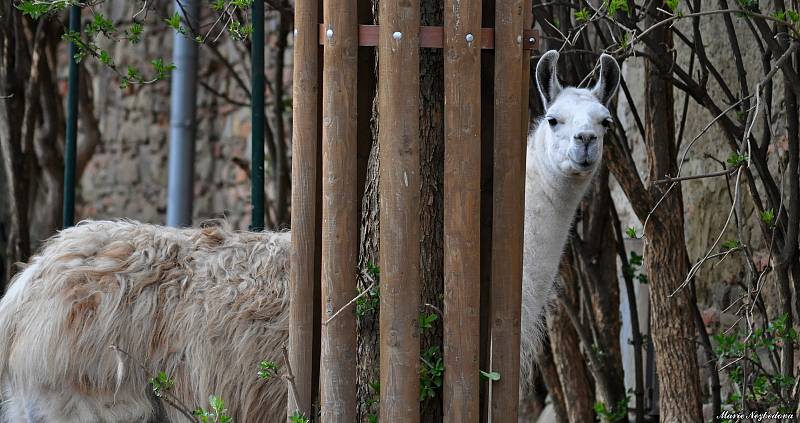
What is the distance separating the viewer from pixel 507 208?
115 inches

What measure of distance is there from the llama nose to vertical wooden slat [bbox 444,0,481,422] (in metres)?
1.07

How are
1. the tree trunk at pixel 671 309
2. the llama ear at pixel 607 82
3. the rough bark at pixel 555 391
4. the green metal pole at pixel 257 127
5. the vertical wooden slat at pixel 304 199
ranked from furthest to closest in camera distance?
1. the rough bark at pixel 555 391
2. the green metal pole at pixel 257 127
3. the tree trunk at pixel 671 309
4. the llama ear at pixel 607 82
5. the vertical wooden slat at pixel 304 199

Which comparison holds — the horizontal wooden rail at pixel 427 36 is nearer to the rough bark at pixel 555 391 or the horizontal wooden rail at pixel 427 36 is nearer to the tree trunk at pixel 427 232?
the tree trunk at pixel 427 232

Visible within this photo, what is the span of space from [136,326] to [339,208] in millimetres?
1517

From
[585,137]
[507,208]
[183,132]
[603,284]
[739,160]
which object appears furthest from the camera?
[183,132]

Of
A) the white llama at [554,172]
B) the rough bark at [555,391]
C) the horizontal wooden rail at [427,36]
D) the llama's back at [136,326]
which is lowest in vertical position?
the rough bark at [555,391]

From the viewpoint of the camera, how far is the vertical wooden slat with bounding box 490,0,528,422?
2.88m

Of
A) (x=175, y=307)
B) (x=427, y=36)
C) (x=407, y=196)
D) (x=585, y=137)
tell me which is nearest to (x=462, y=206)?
(x=407, y=196)

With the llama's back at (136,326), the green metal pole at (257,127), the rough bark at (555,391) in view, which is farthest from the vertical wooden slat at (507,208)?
the rough bark at (555,391)

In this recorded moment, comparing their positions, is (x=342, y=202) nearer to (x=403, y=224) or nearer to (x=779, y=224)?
(x=403, y=224)

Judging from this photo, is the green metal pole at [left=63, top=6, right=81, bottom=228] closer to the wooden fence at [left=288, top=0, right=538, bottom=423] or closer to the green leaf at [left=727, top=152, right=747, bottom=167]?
the wooden fence at [left=288, top=0, right=538, bottom=423]

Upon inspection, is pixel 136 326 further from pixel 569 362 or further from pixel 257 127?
pixel 569 362

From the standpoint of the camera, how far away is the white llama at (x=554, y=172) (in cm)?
386

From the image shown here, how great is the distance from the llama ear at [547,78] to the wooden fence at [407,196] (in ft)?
3.05
